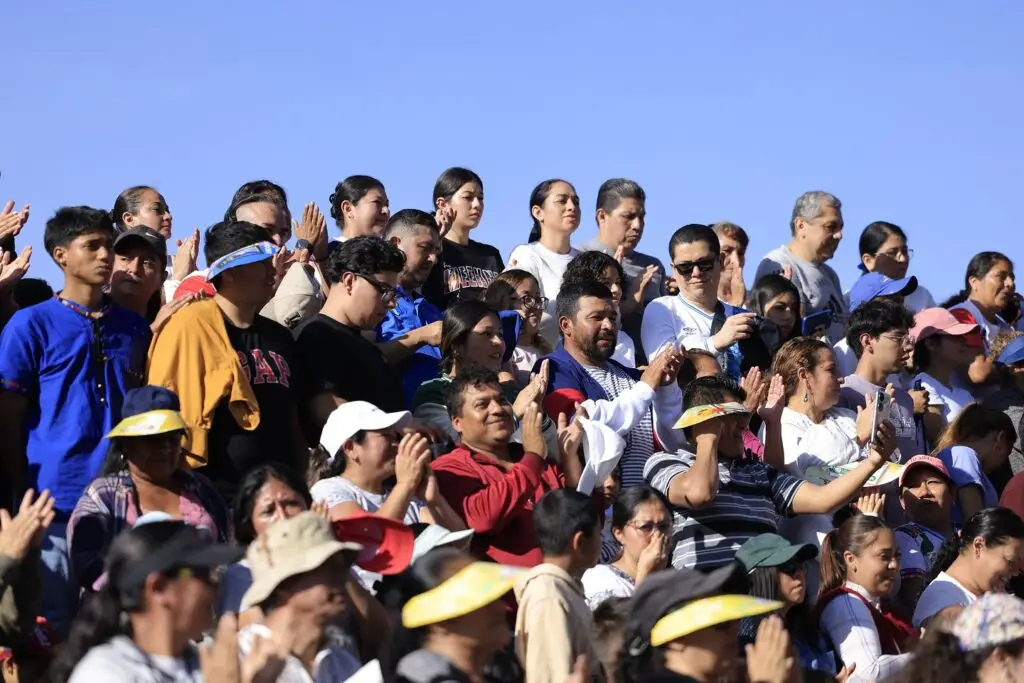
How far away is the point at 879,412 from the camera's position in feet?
31.3

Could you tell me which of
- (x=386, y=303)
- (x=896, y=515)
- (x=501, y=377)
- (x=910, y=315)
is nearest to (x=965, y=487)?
(x=896, y=515)

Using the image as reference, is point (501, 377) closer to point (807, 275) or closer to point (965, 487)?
point (965, 487)

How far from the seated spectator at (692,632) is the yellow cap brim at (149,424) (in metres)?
2.04

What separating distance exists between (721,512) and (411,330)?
2.04m

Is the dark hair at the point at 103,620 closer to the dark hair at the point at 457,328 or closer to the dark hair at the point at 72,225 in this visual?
the dark hair at the point at 72,225

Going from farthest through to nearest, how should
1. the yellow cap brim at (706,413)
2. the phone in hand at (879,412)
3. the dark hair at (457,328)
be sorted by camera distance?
the phone in hand at (879,412) → the dark hair at (457,328) → the yellow cap brim at (706,413)

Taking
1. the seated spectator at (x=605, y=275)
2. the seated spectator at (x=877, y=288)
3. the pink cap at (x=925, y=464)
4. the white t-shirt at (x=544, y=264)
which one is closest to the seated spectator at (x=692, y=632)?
the pink cap at (x=925, y=464)

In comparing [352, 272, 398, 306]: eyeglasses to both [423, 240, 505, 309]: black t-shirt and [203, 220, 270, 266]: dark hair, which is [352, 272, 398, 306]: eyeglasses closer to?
[203, 220, 270, 266]: dark hair

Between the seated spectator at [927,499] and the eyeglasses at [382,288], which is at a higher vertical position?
the eyeglasses at [382,288]

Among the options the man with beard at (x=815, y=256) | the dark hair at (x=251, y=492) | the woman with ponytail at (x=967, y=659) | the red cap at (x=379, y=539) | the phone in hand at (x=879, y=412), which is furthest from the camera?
the man with beard at (x=815, y=256)

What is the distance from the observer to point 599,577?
7512 mm

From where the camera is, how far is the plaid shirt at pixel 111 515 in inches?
251

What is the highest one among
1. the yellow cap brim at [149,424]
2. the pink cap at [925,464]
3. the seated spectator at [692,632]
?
the yellow cap brim at [149,424]

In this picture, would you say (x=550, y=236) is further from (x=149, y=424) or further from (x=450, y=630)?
(x=450, y=630)
